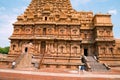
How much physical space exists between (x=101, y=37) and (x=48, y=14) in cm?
1560

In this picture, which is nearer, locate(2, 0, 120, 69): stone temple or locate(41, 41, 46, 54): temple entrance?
locate(2, 0, 120, 69): stone temple

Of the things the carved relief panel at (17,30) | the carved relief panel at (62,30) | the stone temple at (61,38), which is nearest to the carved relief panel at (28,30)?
the stone temple at (61,38)

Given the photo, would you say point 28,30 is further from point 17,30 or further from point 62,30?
point 62,30

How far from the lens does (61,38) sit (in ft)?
125

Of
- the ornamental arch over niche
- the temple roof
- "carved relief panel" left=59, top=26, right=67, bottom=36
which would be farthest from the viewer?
the temple roof

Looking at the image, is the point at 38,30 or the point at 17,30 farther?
the point at 17,30

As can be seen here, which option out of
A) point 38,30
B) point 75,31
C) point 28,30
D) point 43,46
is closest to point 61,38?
point 75,31

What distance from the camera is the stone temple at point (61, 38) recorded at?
3716 cm

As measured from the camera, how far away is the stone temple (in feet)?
122

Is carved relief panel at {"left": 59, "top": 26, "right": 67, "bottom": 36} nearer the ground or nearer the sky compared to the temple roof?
nearer the ground

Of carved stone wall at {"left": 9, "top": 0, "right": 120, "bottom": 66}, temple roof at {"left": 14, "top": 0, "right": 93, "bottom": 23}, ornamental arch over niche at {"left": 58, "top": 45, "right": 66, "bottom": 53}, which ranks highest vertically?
temple roof at {"left": 14, "top": 0, "right": 93, "bottom": 23}

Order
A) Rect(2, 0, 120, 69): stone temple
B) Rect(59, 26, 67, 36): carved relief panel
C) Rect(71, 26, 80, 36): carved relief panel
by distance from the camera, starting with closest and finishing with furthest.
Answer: Rect(2, 0, 120, 69): stone temple, Rect(71, 26, 80, 36): carved relief panel, Rect(59, 26, 67, 36): carved relief panel

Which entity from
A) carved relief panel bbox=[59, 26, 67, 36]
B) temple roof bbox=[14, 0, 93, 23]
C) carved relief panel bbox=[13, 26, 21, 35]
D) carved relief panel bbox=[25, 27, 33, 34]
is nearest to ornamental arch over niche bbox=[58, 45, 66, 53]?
carved relief panel bbox=[59, 26, 67, 36]

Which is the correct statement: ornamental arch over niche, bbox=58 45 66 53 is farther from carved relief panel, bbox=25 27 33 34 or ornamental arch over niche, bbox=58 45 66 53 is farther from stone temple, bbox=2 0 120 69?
carved relief panel, bbox=25 27 33 34
